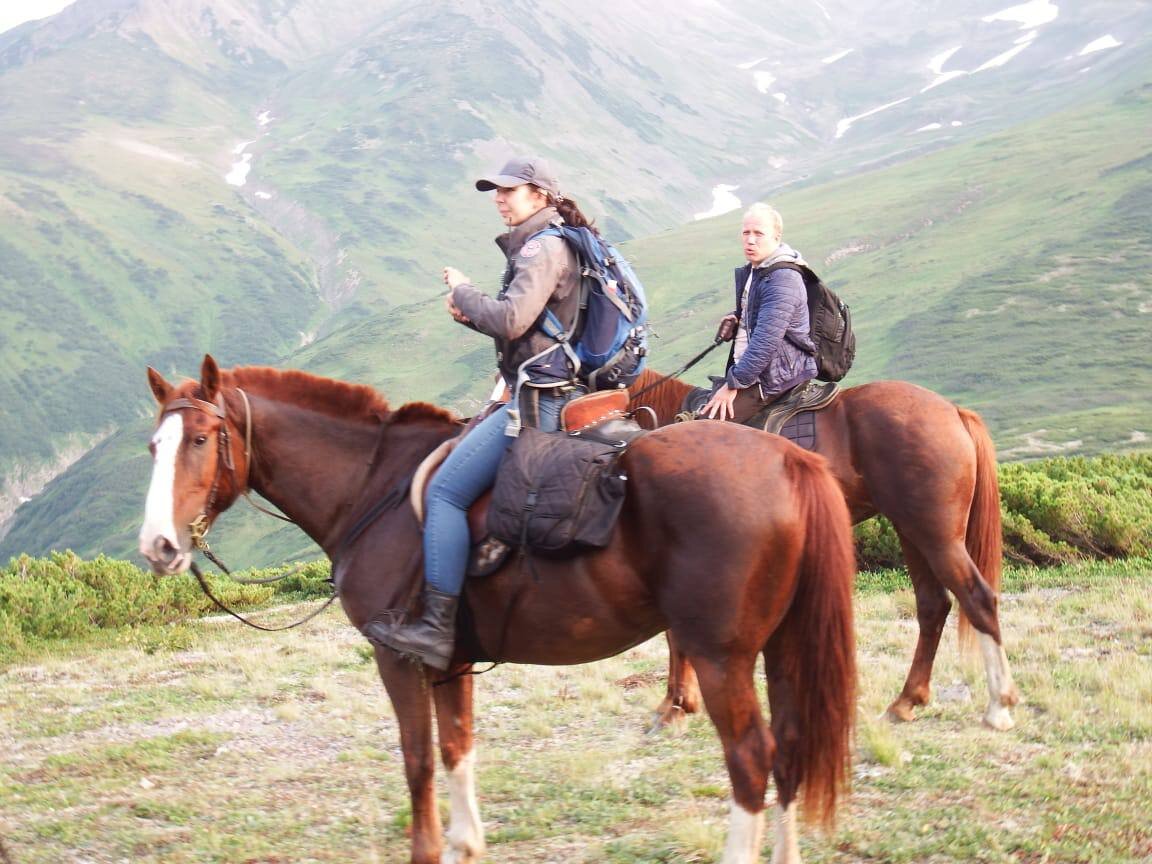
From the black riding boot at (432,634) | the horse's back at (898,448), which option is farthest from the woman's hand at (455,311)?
the horse's back at (898,448)

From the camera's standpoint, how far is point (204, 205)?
7293 inches

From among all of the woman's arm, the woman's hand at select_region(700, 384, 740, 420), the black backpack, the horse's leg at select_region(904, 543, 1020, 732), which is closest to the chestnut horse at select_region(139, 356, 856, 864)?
the woman's arm

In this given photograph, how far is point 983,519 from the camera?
299 inches

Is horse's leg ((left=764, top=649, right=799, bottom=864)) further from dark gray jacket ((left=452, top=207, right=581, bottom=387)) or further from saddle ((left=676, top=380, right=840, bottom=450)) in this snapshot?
saddle ((left=676, top=380, right=840, bottom=450))

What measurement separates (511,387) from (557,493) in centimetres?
75

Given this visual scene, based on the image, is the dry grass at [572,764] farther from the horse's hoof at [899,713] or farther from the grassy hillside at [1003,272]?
the grassy hillside at [1003,272]

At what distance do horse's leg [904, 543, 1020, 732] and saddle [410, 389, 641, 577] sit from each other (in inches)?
130

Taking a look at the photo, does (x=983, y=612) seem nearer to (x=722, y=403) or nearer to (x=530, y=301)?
(x=722, y=403)

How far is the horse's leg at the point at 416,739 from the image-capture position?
511 cm

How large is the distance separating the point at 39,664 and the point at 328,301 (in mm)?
167636

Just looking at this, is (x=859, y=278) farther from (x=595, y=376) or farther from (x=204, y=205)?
(x=204, y=205)

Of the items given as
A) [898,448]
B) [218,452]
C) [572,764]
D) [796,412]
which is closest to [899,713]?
[898,448]

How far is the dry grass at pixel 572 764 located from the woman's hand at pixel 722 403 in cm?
216

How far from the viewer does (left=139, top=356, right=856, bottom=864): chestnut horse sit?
4434mm
